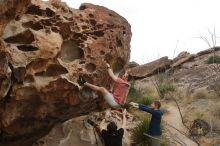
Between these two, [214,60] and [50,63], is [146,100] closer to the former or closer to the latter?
[50,63]

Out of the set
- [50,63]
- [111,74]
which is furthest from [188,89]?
[50,63]

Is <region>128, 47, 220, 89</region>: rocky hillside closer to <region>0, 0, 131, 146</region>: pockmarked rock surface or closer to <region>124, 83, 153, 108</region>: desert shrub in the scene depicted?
<region>124, 83, 153, 108</region>: desert shrub

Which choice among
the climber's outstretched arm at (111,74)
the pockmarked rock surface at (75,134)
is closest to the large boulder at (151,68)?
the pockmarked rock surface at (75,134)

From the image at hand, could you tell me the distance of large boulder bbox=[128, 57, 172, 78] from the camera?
2391cm

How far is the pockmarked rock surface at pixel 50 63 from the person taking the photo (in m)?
10.1

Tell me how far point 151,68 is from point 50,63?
46.0ft

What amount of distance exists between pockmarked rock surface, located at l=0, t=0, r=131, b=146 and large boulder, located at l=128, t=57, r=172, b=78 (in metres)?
11.3

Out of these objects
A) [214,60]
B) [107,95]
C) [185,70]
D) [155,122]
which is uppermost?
[214,60]

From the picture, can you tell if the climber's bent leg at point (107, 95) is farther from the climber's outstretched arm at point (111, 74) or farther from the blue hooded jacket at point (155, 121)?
the blue hooded jacket at point (155, 121)

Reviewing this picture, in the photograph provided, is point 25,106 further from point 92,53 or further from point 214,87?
point 214,87

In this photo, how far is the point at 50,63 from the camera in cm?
1058

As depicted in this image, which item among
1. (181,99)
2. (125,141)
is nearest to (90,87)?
(125,141)

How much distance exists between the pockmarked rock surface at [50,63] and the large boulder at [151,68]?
11253mm

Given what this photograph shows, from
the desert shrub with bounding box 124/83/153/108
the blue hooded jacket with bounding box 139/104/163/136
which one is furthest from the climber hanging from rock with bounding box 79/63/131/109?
the desert shrub with bounding box 124/83/153/108
